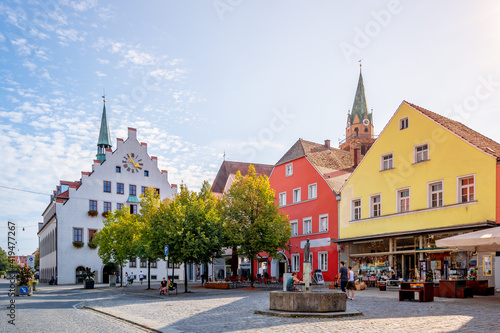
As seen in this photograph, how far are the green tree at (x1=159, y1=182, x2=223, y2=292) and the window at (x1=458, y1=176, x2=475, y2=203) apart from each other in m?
14.8

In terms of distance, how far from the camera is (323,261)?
39.0m

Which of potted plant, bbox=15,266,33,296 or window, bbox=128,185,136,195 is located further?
window, bbox=128,185,136,195

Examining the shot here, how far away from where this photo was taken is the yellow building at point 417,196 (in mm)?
27109

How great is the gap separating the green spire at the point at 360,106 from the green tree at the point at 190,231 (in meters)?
70.2

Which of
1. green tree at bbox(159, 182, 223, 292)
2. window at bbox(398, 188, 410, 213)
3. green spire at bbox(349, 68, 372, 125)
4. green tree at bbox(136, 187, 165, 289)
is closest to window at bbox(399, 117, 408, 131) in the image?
window at bbox(398, 188, 410, 213)

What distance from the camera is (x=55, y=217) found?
61.5 metres

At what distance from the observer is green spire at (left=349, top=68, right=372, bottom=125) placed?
321 feet

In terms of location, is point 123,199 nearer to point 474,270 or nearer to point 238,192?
point 238,192

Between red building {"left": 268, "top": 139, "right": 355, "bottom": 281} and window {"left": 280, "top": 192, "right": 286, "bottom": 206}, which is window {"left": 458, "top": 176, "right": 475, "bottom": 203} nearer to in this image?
red building {"left": 268, "top": 139, "right": 355, "bottom": 281}

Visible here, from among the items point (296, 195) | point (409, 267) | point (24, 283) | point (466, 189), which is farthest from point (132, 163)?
point (466, 189)

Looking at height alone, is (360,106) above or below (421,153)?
above

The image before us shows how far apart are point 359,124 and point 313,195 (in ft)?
195

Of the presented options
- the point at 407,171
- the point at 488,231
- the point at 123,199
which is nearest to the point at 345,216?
the point at 407,171

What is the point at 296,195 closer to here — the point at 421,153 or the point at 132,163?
the point at 421,153
